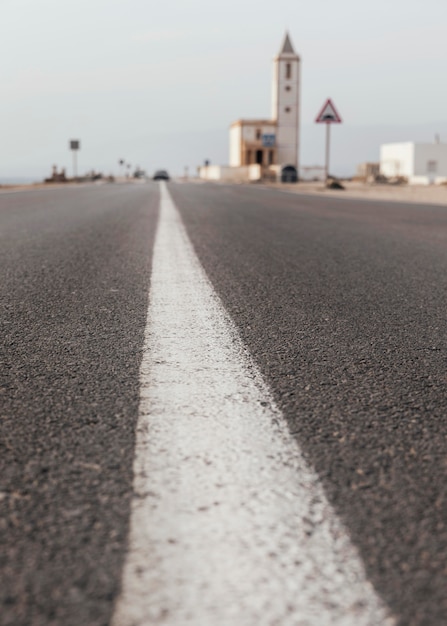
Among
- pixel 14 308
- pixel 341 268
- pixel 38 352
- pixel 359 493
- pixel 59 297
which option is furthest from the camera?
pixel 341 268

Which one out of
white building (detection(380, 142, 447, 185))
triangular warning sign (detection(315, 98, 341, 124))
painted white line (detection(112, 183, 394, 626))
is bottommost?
painted white line (detection(112, 183, 394, 626))

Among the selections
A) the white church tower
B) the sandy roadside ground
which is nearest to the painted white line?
the sandy roadside ground

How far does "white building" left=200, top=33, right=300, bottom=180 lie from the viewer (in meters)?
89.9

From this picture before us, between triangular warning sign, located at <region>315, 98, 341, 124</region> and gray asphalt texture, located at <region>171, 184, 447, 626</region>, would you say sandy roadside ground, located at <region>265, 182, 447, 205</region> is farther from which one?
gray asphalt texture, located at <region>171, 184, 447, 626</region>

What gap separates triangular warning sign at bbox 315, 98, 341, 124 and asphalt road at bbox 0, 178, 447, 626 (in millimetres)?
20315

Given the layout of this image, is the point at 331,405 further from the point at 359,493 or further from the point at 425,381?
the point at 359,493

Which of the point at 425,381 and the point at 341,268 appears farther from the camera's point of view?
the point at 341,268

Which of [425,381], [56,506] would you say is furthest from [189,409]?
[425,381]

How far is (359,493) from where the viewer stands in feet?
4.68

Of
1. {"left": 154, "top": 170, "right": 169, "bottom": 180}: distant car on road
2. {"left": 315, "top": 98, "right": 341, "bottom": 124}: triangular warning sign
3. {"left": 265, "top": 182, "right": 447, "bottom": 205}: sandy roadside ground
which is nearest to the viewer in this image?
{"left": 265, "top": 182, "right": 447, "bottom": 205}: sandy roadside ground

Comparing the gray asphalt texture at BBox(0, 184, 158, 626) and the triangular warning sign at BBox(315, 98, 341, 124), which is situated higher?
the triangular warning sign at BBox(315, 98, 341, 124)

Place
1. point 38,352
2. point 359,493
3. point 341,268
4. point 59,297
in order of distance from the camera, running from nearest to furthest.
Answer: point 359,493, point 38,352, point 59,297, point 341,268

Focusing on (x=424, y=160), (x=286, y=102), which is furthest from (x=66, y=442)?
(x=286, y=102)

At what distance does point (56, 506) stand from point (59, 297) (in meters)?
2.48
